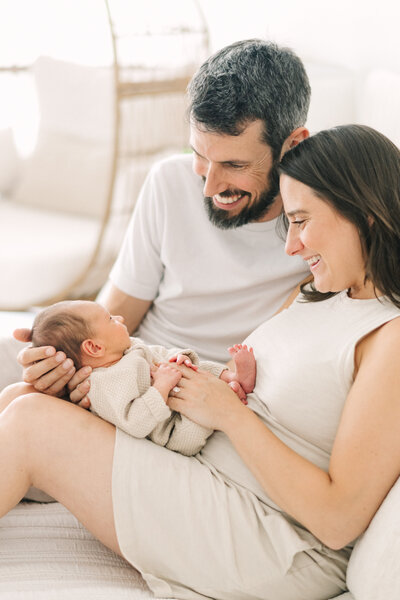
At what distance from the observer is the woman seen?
136 cm

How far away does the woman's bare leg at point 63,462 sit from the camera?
1432 millimetres

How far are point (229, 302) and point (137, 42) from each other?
142 cm

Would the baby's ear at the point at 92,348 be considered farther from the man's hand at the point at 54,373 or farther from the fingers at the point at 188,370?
the fingers at the point at 188,370

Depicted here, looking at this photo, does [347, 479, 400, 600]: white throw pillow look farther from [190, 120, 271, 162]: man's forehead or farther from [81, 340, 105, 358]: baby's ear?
[190, 120, 271, 162]: man's forehead

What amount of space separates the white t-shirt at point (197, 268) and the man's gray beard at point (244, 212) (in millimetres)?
36

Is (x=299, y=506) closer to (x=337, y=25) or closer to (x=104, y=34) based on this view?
(x=337, y=25)

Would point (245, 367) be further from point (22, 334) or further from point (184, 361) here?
point (22, 334)

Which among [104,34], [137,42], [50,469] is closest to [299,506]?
[50,469]

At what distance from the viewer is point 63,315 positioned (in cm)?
158

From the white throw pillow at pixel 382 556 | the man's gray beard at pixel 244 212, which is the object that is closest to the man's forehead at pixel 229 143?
the man's gray beard at pixel 244 212

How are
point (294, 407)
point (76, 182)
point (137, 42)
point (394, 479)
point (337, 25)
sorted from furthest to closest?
point (76, 182)
point (137, 42)
point (337, 25)
point (294, 407)
point (394, 479)

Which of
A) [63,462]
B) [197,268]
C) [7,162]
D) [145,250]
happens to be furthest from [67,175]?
[63,462]

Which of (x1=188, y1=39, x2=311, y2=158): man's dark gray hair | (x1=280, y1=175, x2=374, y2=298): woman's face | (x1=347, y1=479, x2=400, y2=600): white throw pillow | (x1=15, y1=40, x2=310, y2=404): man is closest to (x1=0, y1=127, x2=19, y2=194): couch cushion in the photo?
(x1=15, y1=40, x2=310, y2=404): man

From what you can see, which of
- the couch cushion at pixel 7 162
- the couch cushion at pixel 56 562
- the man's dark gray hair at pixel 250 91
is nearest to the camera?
the couch cushion at pixel 56 562
